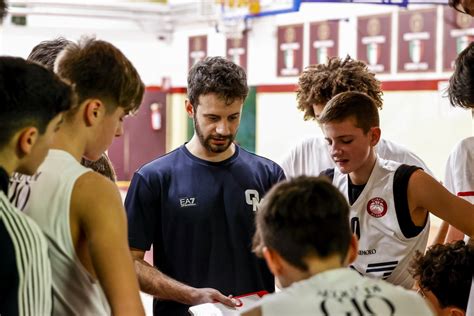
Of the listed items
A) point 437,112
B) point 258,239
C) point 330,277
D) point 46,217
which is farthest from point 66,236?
point 437,112

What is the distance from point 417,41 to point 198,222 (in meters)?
6.78

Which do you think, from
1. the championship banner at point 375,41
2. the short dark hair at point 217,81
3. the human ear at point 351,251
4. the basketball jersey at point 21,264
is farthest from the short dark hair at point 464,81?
the championship banner at point 375,41

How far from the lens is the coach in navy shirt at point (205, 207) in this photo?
270 centimetres

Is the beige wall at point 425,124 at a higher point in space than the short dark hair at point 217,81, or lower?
lower

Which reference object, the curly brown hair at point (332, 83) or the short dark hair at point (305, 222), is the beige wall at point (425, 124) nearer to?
the curly brown hair at point (332, 83)

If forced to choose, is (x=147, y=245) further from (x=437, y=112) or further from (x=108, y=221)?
(x=437, y=112)

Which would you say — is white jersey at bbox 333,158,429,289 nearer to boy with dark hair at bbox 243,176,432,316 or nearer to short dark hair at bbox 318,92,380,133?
short dark hair at bbox 318,92,380,133

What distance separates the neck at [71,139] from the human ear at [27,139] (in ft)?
0.56

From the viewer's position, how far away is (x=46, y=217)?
5.87 feet

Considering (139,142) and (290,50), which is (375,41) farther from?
(139,142)

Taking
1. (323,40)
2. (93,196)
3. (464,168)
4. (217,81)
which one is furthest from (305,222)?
(323,40)

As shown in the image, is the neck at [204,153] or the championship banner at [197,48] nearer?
the neck at [204,153]

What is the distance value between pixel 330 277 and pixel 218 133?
46.3 inches

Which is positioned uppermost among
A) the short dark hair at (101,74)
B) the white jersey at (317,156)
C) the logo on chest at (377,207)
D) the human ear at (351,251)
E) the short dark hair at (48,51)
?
the short dark hair at (48,51)
